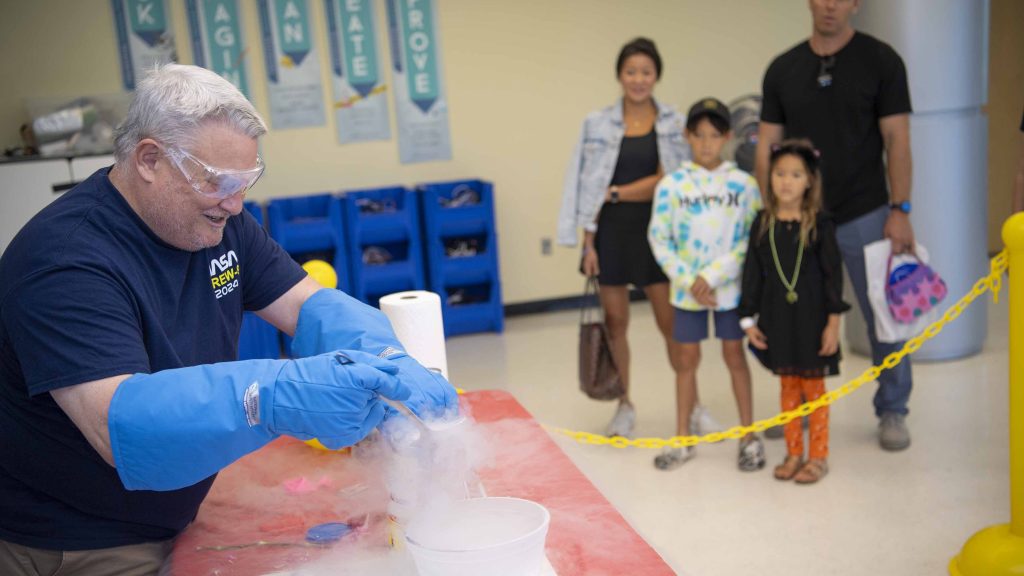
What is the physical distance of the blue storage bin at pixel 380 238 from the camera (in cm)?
540

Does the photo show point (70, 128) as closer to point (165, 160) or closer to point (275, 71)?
point (275, 71)

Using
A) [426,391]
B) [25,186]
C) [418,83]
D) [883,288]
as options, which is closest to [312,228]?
[418,83]

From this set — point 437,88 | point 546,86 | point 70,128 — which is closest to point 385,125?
point 437,88

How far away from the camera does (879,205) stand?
3.43 m

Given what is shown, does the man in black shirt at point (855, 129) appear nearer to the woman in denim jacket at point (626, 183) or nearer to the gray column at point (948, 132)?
the woman in denim jacket at point (626, 183)

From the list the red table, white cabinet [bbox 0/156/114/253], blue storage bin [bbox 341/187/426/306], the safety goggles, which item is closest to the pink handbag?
the red table

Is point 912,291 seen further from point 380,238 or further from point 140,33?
point 140,33

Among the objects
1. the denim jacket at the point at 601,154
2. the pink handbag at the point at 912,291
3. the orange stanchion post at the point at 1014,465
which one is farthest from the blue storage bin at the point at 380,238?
the orange stanchion post at the point at 1014,465

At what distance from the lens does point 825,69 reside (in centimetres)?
336

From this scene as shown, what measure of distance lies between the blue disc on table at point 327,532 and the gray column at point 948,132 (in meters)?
3.52

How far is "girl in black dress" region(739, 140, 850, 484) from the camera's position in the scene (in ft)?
10.4

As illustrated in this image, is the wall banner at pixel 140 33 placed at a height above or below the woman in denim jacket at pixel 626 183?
above

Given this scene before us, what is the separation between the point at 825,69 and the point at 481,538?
261 centimetres

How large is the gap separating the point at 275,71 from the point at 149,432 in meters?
4.64
